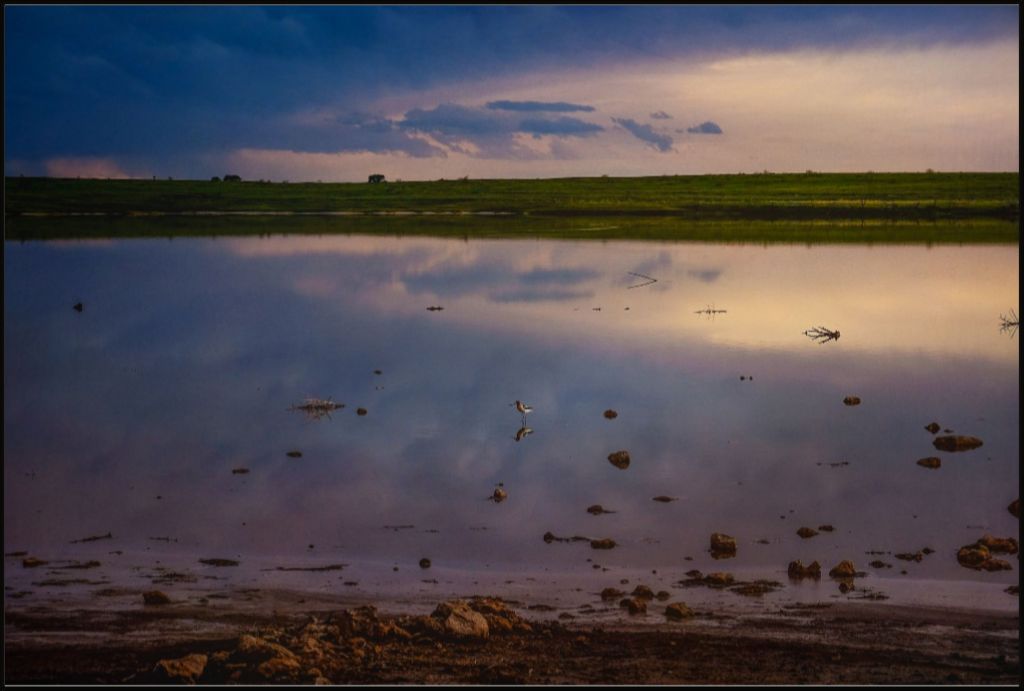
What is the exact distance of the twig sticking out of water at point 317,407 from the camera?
48.9ft

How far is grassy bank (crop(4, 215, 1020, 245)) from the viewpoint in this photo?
4975cm

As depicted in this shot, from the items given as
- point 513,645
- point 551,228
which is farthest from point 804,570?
point 551,228

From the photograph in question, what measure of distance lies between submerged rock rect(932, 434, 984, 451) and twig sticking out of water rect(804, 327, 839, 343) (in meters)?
8.00

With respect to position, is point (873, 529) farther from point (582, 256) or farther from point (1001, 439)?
point (582, 256)

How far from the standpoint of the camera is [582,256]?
4022 centimetres

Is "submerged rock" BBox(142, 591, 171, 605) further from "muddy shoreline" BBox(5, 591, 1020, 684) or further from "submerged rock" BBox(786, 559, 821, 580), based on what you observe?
"submerged rock" BBox(786, 559, 821, 580)

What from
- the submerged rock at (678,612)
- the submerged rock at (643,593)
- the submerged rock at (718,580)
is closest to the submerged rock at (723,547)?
the submerged rock at (718,580)

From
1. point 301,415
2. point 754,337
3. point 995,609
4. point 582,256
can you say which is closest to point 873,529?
point 995,609

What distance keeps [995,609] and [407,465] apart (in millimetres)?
6542

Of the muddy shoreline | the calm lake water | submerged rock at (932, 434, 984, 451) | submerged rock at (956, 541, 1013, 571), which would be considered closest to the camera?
the muddy shoreline

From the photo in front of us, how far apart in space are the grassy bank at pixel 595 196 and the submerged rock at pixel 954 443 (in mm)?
54941

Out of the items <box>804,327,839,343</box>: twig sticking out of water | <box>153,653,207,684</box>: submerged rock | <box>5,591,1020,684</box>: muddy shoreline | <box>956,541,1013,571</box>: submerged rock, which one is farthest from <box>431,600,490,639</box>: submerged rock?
<box>804,327,839,343</box>: twig sticking out of water

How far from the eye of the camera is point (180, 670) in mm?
6859

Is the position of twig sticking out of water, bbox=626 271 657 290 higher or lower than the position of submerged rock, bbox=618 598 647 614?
higher
